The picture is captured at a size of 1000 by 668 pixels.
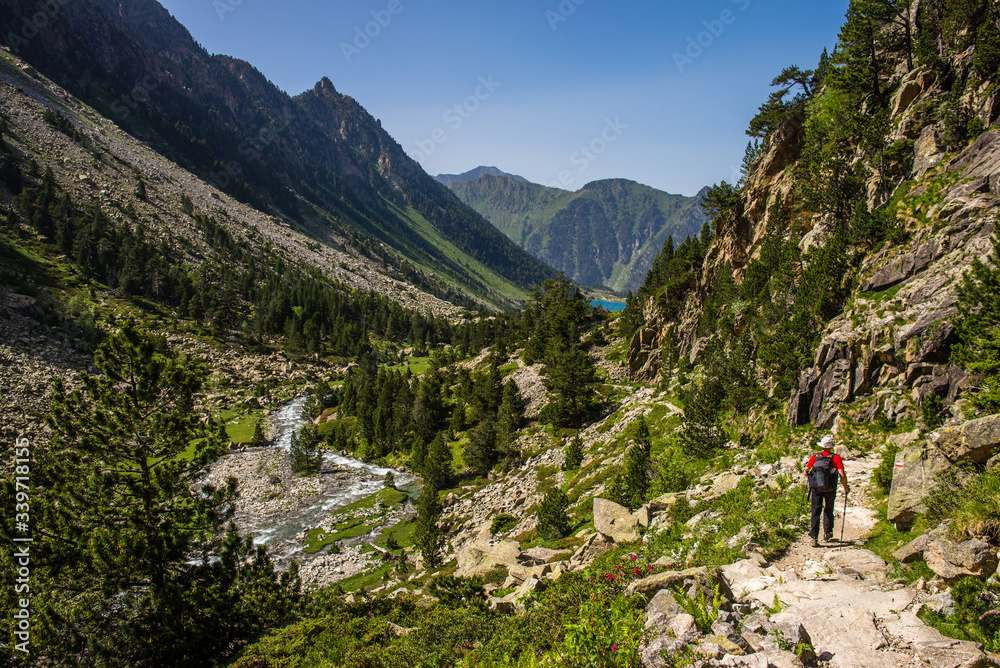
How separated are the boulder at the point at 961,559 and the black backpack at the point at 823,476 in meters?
2.88

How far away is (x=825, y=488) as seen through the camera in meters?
10.3

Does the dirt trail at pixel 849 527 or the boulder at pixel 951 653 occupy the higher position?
the boulder at pixel 951 653

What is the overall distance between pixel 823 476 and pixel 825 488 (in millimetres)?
265

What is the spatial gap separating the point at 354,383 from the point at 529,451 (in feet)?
158

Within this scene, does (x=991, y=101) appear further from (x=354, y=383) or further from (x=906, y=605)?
(x=354, y=383)

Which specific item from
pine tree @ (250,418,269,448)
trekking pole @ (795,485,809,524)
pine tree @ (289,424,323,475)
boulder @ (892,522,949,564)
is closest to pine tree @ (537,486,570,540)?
trekking pole @ (795,485,809,524)

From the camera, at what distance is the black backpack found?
10.3 meters

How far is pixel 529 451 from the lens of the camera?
49.2 m

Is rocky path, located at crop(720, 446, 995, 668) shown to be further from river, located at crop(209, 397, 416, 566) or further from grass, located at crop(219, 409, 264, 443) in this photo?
grass, located at crop(219, 409, 264, 443)

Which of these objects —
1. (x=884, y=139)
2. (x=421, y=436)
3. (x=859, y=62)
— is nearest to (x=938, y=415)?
(x=884, y=139)

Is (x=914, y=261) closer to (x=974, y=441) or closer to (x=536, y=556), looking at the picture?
(x=974, y=441)

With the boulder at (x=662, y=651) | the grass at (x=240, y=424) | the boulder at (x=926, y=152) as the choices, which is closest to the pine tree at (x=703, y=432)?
the boulder at (x=926, y=152)

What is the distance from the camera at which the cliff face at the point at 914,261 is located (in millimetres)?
15031

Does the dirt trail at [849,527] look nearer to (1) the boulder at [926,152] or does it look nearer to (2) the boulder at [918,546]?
(2) the boulder at [918,546]
